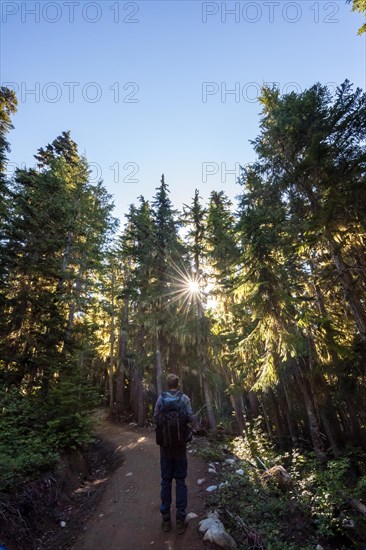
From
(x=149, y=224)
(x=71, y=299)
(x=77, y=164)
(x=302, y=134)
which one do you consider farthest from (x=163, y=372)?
(x=77, y=164)

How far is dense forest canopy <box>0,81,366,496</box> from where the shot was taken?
903 centimetres

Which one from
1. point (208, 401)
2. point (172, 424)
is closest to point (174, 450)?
point (172, 424)

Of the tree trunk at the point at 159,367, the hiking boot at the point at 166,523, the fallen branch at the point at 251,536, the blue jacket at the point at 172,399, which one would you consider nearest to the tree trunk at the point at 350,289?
the fallen branch at the point at 251,536

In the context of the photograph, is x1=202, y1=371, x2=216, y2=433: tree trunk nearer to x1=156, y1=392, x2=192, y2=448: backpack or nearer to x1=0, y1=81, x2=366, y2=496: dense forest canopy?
x1=0, y1=81, x2=366, y2=496: dense forest canopy

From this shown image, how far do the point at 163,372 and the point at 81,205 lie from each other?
1354 cm

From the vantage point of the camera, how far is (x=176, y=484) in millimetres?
5148

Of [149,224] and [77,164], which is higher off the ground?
[77,164]

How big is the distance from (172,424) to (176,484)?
3.65 ft

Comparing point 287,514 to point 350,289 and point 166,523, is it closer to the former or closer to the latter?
point 166,523

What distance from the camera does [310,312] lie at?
29.3 ft

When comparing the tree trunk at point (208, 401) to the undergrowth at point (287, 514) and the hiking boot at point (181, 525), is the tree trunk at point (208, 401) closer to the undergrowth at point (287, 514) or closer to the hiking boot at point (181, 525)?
the undergrowth at point (287, 514)

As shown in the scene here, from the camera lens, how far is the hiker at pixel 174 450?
16.7 feet

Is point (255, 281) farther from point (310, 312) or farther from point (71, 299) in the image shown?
point (71, 299)

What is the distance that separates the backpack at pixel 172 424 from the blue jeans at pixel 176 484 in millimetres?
374
